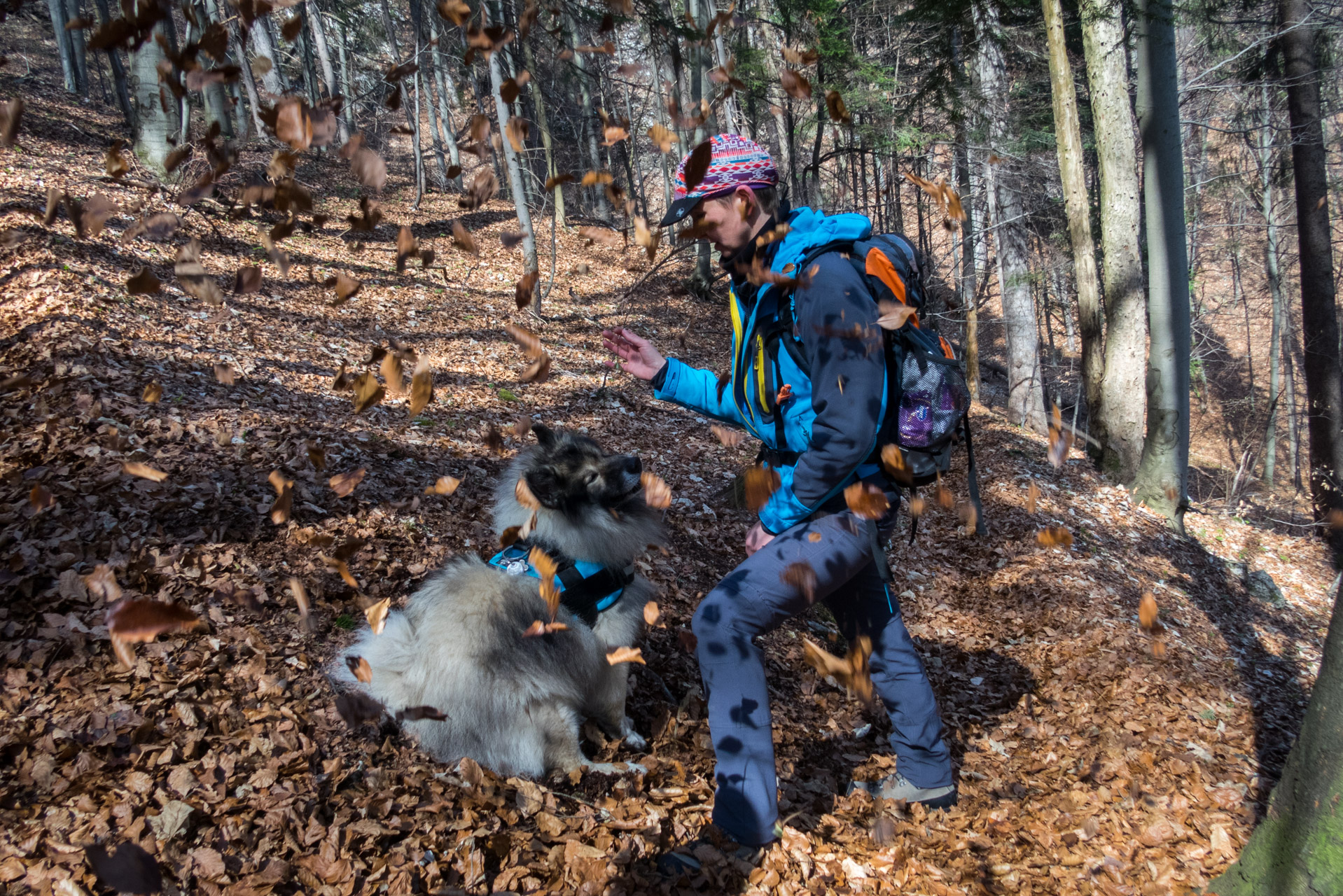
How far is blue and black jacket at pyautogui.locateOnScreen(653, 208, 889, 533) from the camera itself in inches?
93.0

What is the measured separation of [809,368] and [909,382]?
44 cm

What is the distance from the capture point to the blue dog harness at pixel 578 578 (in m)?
3.52

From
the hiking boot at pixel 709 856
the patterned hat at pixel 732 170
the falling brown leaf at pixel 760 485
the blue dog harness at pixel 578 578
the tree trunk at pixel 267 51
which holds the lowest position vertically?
the hiking boot at pixel 709 856

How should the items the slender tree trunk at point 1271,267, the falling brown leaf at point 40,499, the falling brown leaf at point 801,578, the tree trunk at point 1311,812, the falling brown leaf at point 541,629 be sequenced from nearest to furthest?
the tree trunk at point 1311,812 < the falling brown leaf at point 801,578 < the falling brown leaf at point 541,629 < the falling brown leaf at point 40,499 < the slender tree trunk at point 1271,267

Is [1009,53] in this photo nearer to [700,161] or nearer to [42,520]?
[700,161]

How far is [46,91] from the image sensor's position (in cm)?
2228

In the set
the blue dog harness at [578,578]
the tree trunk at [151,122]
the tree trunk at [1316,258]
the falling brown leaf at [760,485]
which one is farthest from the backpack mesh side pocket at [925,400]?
the tree trunk at [151,122]

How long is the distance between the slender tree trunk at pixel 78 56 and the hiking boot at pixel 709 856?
31.3 metres

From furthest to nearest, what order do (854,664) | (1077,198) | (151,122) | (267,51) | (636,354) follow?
(267,51) < (151,122) < (1077,198) < (636,354) < (854,664)

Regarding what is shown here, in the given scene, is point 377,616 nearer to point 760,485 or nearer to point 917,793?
point 760,485

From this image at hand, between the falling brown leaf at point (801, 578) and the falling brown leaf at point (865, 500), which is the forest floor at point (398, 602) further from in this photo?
the falling brown leaf at point (865, 500)

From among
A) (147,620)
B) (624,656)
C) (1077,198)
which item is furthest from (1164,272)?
(147,620)

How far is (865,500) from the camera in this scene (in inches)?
103

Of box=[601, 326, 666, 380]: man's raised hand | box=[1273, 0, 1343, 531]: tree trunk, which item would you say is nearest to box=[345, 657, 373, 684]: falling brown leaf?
box=[601, 326, 666, 380]: man's raised hand
